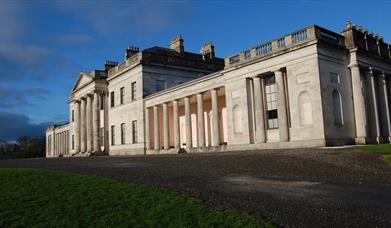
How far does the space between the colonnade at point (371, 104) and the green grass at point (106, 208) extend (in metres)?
19.3

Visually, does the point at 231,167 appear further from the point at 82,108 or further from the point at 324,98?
the point at 82,108

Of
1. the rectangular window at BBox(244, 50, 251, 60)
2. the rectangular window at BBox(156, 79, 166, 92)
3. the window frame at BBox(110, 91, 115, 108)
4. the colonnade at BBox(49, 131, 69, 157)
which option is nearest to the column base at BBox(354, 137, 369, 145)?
the rectangular window at BBox(244, 50, 251, 60)

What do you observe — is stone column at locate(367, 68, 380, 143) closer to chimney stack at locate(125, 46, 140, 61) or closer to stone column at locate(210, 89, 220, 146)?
stone column at locate(210, 89, 220, 146)

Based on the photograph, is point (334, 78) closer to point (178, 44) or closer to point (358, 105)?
point (358, 105)

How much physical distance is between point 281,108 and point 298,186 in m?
15.2

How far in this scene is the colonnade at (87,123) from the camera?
46.8 m

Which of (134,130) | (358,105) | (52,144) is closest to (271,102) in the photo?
(358,105)

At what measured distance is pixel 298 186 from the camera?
31.3 ft

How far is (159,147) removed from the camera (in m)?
37.5

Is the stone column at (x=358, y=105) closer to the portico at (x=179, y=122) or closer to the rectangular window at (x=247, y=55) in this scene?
the rectangular window at (x=247, y=55)

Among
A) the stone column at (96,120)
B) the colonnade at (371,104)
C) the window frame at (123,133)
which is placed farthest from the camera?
the stone column at (96,120)

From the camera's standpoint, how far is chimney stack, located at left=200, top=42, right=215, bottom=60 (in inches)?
1849

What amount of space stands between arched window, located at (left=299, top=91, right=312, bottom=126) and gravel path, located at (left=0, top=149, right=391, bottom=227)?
7.90 metres

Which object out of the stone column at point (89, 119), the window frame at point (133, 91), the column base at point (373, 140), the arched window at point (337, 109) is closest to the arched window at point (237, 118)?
the arched window at point (337, 109)
